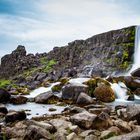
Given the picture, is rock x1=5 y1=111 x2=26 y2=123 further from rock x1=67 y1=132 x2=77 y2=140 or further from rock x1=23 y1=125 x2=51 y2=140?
rock x1=67 y1=132 x2=77 y2=140

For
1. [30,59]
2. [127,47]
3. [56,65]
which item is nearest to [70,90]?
[127,47]

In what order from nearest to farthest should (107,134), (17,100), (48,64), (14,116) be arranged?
(107,134), (14,116), (17,100), (48,64)

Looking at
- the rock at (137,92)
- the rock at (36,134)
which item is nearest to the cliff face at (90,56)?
the rock at (137,92)

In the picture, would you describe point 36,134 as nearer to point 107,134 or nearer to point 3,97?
point 107,134

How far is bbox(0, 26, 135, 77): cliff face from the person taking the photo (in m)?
101

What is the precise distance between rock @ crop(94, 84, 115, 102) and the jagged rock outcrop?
115 m

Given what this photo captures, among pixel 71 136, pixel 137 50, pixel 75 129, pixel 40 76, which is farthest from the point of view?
pixel 40 76

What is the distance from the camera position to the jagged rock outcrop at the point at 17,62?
545 feet

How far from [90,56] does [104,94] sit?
80873mm

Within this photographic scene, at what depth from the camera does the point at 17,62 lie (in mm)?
172500

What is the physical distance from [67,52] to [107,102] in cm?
10495

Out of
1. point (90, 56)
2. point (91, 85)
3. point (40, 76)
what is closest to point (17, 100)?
point (91, 85)

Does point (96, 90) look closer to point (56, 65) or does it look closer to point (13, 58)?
point (56, 65)

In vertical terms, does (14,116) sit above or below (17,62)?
below
